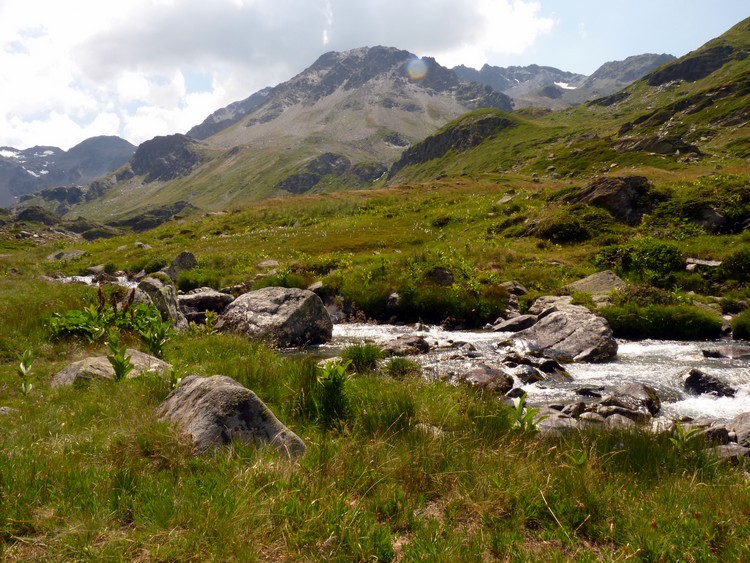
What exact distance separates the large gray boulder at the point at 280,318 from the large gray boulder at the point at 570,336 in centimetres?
773

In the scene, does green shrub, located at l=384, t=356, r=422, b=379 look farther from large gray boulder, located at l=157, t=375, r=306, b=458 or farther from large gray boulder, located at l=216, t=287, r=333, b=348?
large gray boulder, located at l=216, t=287, r=333, b=348

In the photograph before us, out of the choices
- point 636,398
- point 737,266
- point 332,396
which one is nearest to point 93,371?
point 332,396

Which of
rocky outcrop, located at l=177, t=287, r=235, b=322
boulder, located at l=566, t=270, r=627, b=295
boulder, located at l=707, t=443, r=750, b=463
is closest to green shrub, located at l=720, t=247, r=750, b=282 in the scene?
boulder, located at l=566, t=270, r=627, b=295

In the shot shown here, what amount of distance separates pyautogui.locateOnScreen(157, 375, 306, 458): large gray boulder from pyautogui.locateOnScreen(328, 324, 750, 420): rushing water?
6075 mm

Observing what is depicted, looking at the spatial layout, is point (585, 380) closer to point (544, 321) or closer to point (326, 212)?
point (544, 321)

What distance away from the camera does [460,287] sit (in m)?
21.7

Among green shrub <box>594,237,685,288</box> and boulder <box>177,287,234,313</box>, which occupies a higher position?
boulder <box>177,287,234,313</box>

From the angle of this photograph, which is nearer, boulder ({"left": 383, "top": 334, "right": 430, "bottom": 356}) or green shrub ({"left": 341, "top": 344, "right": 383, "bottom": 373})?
green shrub ({"left": 341, "top": 344, "right": 383, "bottom": 373})

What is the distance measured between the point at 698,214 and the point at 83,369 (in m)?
30.7

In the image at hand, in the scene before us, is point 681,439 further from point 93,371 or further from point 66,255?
point 66,255

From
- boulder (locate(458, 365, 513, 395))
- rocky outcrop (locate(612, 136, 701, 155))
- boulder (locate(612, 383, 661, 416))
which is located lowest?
boulder (locate(612, 383, 661, 416))

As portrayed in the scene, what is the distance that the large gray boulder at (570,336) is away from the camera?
15086 millimetres

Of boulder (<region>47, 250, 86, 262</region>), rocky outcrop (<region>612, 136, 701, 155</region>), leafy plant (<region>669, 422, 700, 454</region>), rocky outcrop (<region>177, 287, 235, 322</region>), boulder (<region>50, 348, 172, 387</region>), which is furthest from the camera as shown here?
rocky outcrop (<region>612, 136, 701, 155</region>)

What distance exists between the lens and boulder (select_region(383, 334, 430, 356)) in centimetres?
1556
